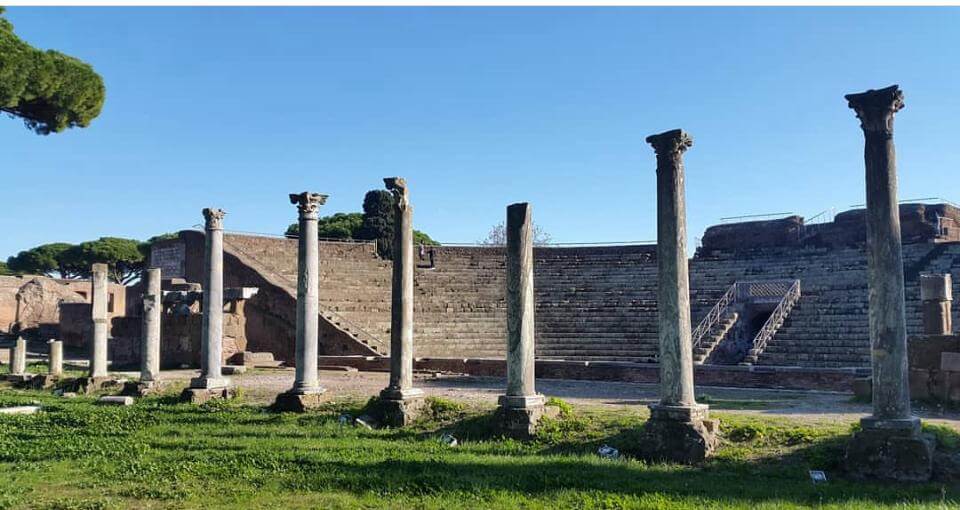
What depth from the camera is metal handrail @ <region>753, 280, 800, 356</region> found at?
2088 centimetres

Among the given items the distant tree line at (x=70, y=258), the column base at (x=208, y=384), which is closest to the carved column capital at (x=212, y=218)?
the column base at (x=208, y=384)

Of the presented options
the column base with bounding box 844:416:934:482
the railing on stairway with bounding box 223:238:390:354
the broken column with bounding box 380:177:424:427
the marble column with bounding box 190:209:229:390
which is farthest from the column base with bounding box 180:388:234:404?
the column base with bounding box 844:416:934:482

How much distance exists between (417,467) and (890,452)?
483cm

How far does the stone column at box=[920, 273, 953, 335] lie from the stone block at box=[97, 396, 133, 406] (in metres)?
14.8

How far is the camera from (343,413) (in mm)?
12070

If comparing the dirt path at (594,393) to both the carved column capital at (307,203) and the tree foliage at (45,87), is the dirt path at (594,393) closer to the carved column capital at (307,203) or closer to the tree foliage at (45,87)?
the carved column capital at (307,203)

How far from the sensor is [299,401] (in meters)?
12.6

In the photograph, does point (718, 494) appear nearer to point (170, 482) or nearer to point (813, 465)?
point (813, 465)

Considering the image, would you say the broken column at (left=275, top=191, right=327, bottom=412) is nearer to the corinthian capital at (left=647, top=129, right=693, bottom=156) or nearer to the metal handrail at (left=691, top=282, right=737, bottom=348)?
the corinthian capital at (left=647, top=129, right=693, bottom=156)

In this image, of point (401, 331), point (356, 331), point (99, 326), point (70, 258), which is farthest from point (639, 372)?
point (70, 258)

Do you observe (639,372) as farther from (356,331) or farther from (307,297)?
(356,331)

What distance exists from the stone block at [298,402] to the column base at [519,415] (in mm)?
3667

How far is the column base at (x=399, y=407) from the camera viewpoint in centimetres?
1130

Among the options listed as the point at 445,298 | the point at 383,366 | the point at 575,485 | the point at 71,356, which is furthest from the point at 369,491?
the point at 71,356
